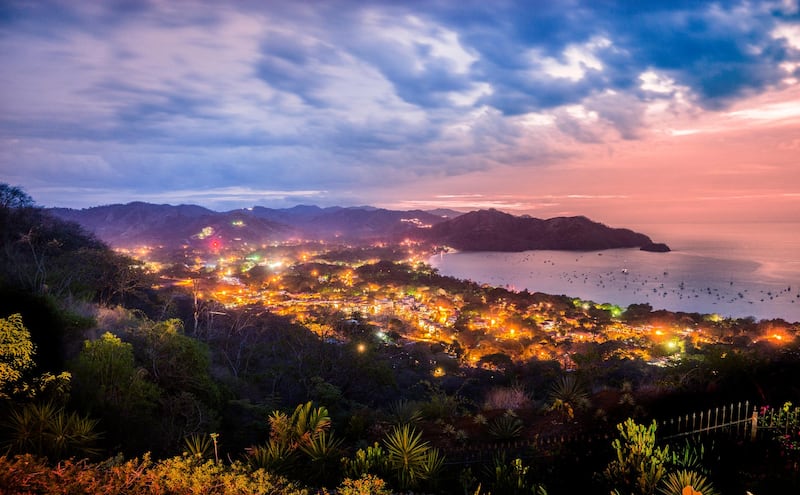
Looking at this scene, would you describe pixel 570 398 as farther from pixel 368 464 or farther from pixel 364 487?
pixel 364 487

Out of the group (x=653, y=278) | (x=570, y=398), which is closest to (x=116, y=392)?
(x=570, y=398)

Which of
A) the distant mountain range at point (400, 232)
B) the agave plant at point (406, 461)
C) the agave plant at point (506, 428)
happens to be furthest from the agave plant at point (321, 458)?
the distant mountain range at point (400, 232)

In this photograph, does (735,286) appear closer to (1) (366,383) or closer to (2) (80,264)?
(1) (366,383)

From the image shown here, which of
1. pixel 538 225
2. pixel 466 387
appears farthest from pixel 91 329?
pixel 538 225

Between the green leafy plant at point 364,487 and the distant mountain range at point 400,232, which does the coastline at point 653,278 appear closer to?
the distant mountain range at point 400,232

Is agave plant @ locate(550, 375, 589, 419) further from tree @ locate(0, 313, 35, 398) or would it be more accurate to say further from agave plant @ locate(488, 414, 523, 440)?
tree @ locate(0, 313, 35, 398)

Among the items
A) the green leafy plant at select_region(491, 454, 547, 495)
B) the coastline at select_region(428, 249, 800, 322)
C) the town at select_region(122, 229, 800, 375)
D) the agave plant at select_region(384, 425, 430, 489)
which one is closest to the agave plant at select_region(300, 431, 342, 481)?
the agave plant at select_region(384, 425, 430, 489)
